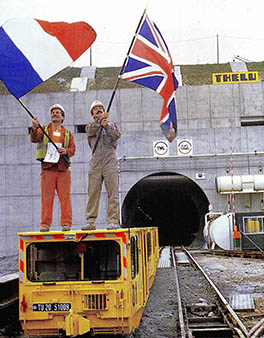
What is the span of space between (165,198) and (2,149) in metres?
16.6

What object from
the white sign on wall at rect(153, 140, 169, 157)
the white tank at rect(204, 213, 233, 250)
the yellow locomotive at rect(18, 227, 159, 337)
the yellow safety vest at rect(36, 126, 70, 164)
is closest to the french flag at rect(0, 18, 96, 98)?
the yellow safety vest at rect(36, 126, 70, 164)

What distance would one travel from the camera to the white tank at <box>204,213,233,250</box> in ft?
75.6

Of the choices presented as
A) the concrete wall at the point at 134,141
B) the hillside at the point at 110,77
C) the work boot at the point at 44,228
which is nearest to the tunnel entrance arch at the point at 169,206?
the concrete wall at the point at 134,141

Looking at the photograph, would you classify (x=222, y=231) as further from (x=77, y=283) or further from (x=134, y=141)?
(x=77, y=283)

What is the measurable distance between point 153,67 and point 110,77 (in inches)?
918

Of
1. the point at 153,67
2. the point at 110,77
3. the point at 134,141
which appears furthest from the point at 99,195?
the point at 110,77

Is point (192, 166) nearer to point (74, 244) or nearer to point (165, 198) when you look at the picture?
point (165, 198)

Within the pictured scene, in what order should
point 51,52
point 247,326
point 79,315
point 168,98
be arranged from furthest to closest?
point 168,98 < point 247,326 < point 51,52 < point 79,315

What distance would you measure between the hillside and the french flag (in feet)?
66.9

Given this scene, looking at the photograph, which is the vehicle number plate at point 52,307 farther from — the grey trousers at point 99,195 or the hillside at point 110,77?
the hillside at point 110,77

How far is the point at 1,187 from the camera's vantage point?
24891mm

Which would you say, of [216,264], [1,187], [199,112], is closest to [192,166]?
[199,112]

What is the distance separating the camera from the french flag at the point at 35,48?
7.11 metres

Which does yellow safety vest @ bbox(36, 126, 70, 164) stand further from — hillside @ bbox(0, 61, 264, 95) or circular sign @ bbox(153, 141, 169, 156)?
hillside @ bbox(0, 61, 264, 95)
